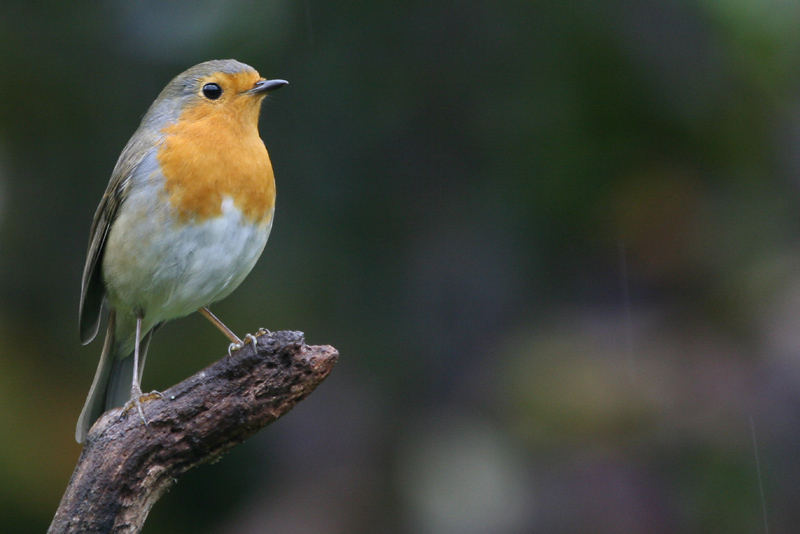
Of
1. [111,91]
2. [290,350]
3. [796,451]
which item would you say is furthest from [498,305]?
[111,91]

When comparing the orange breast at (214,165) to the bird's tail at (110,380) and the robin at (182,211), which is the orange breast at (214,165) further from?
the bird's tail at (110,380)

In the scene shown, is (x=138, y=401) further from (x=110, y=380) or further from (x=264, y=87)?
(x=264, y=87)

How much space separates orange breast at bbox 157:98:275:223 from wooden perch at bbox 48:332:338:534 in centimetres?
64

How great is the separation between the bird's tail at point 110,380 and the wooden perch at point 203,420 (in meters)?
0.90

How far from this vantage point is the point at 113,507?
2301 millimetres

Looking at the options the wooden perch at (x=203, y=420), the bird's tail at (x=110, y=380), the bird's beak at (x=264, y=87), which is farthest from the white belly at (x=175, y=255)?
the wooden perch at (x=203, y=420)

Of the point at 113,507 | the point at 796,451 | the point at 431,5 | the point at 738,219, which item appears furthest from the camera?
the point at 431,5

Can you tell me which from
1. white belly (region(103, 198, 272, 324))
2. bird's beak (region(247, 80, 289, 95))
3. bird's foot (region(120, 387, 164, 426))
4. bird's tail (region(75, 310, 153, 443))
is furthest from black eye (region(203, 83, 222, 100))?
bird's foot (region(120, 387, 164, 426))

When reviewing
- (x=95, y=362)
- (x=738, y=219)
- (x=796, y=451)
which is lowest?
(x=796, y=451)

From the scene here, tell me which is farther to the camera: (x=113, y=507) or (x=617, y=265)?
(x=617, y=265)

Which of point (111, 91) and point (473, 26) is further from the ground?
point (473, 26)

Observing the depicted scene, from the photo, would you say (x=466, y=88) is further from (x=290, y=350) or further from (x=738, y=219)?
(x=290, y=350)

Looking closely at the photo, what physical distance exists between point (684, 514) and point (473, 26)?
2.31 metres

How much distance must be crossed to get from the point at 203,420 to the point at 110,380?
115 cm
